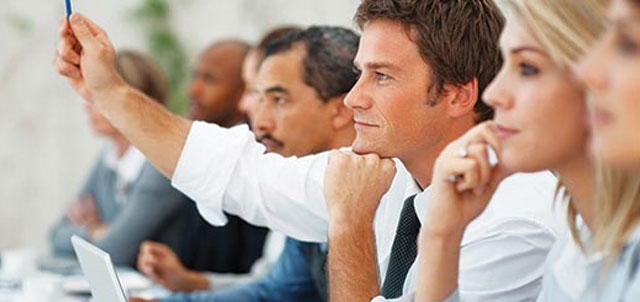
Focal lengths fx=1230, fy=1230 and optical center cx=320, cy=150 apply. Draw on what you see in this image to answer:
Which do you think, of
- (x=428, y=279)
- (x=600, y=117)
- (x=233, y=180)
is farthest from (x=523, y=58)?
(x=233, y=180)

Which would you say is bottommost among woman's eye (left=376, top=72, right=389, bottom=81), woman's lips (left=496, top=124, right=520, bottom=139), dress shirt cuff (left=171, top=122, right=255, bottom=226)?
dress shirt cuff (left=171, top=122, right=255, bottom=226)

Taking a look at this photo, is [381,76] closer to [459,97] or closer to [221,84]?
[459,97]

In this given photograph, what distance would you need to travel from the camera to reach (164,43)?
20.0ft

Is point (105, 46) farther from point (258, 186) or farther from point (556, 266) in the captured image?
point (556, 266)

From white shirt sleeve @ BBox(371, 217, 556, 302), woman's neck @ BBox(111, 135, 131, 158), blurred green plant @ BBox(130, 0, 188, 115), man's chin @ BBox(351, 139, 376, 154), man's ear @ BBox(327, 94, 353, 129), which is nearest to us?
white shirt sleeve @ BBox(371, 217, 556, 302)

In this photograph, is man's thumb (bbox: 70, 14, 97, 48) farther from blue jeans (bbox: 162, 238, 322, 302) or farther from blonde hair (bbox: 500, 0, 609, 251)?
blonde hair (bbox: 500, 0, 609, 251)

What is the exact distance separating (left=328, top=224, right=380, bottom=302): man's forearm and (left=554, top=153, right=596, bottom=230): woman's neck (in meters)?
0.64

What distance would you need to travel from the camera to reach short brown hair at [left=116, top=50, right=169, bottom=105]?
4.70 m

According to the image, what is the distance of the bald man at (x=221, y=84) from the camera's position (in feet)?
15.1

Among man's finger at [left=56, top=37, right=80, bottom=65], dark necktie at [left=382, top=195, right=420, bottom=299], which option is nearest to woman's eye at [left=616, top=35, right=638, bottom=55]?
dark necktie at [left=382, top=195, right=420, bottom=299]

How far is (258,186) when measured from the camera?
8.09ft

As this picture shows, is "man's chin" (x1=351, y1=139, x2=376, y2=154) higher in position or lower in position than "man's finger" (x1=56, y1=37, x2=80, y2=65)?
lower

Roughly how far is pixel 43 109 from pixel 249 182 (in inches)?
160

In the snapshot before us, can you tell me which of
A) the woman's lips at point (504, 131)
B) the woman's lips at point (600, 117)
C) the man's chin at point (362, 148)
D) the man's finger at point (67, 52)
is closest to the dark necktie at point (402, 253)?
the man's chin at point (362, 148)
